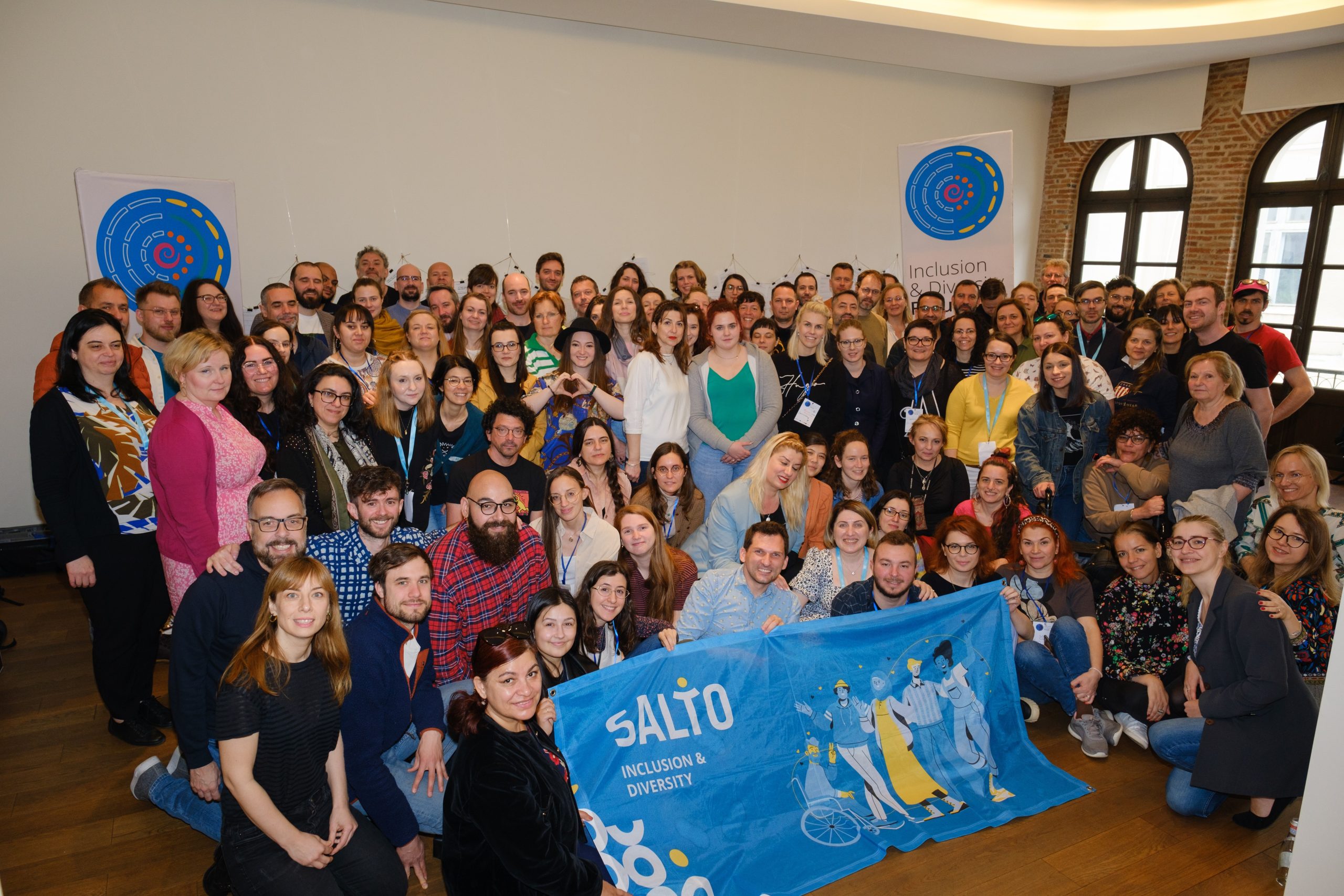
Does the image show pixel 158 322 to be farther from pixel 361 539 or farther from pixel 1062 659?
pixel 1062 659

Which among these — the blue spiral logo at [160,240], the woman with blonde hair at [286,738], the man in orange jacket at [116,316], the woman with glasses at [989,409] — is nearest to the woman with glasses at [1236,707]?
the woman with glasses at [989,409]

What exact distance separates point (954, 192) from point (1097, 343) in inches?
85.4

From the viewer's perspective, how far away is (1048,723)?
13.7 feet

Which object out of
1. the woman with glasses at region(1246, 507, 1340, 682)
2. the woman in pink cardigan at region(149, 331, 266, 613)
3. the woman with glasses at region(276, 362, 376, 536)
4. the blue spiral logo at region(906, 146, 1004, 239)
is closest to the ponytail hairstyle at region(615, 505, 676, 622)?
the woman with glasses at region(276, 362, 376, 536)

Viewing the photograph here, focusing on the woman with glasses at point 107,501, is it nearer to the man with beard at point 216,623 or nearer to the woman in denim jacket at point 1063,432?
the man with beard at point 216,623

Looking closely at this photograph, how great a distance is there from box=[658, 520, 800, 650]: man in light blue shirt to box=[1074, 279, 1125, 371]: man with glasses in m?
3.71

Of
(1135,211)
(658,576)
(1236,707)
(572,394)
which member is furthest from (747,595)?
(1135,211)

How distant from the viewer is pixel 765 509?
4418 millimetres

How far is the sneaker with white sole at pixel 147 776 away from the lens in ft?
10.9

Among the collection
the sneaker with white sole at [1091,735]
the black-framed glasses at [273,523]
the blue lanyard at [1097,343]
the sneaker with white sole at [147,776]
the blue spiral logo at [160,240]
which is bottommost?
the sneaker with white sole at [1091,735]

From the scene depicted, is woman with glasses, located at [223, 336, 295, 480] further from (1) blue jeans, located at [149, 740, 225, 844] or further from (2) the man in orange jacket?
(1) blue jeans, located at [149, 740, 225, 844]

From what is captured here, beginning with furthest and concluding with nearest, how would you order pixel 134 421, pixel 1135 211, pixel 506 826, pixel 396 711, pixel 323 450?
pixel 1135 211 < pixel 323 450 < pixel 134 421 < pixel 396 711 < pixel 506 826

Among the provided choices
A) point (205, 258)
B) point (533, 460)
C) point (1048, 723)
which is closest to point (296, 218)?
point (205, 258)

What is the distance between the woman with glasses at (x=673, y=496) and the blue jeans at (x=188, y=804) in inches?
89.6
